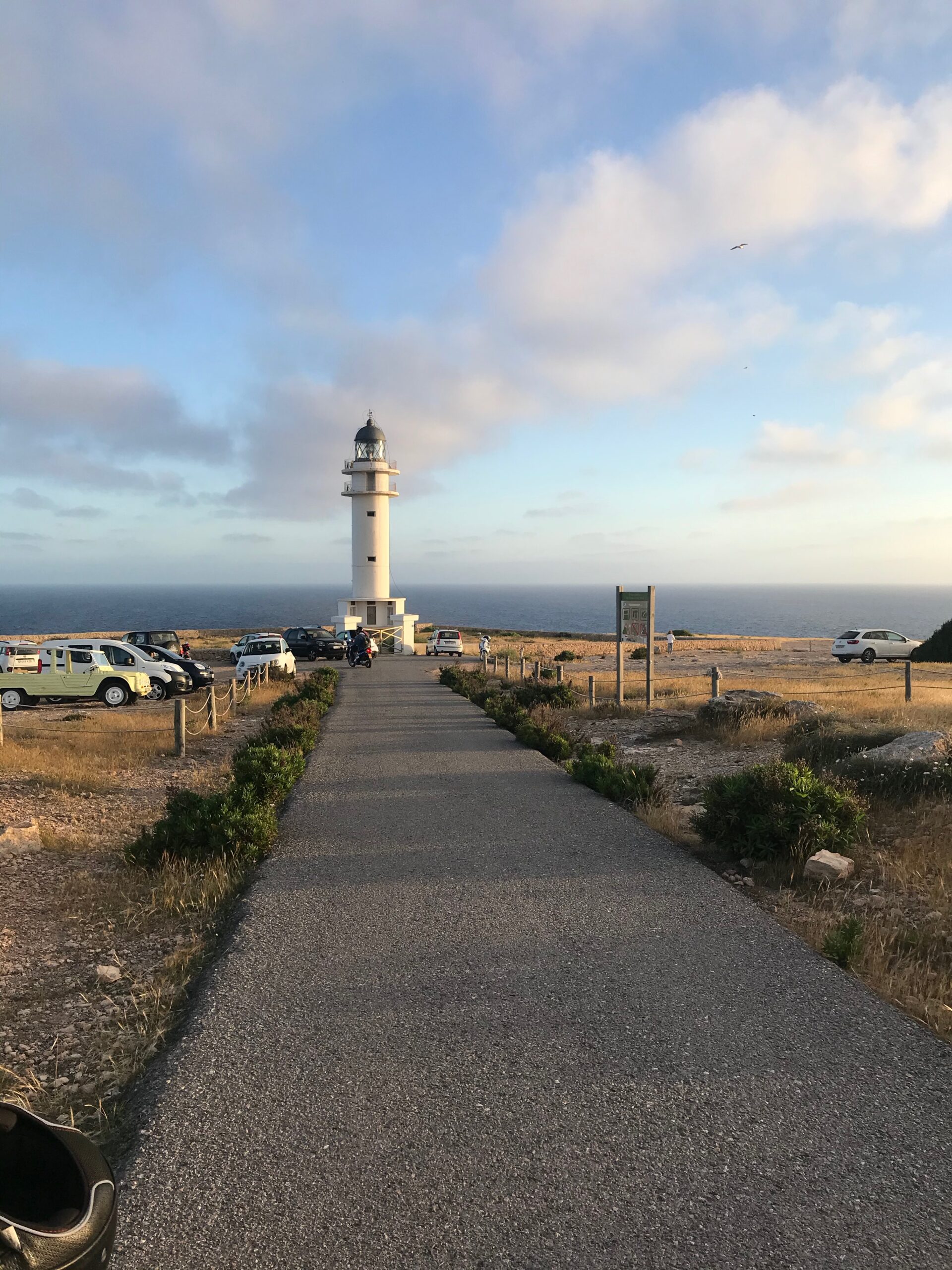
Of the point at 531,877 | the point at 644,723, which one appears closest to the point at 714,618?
the point at 644,723

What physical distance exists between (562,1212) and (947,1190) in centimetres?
135

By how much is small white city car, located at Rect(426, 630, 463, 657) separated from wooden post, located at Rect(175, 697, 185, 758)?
27.3m

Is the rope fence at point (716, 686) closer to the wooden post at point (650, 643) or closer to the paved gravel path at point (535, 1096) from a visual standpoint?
the wooden post at point (650, 643)

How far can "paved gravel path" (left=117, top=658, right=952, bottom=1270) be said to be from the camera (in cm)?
263

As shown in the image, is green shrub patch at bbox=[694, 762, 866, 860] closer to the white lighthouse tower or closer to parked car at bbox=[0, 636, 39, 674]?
parked car at bbox=[0, 636, 39, 674]

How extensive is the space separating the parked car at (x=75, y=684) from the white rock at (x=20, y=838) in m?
13.1

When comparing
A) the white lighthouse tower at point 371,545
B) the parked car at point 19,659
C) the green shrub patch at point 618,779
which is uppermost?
the white lighthouse tower at point 371,545

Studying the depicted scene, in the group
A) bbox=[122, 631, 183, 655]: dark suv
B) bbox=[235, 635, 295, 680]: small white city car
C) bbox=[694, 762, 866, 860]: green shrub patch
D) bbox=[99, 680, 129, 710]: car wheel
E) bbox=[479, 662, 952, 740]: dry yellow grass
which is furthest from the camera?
bbox=[122, 631, 183, 655]: dark suv

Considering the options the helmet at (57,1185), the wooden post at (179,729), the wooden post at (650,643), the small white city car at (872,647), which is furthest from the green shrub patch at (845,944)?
the small white city car at (872,647)

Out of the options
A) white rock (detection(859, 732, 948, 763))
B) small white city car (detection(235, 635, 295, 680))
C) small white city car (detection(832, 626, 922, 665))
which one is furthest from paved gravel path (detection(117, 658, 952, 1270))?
small white city car (detection(832, 626, 922, 665))

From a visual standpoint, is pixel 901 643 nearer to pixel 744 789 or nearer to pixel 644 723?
pixel 644 723

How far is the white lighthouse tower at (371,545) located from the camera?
45.0m

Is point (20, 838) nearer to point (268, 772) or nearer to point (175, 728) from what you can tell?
point (268, 772)

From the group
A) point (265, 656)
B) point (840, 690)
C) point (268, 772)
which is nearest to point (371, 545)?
point (265, 656)
